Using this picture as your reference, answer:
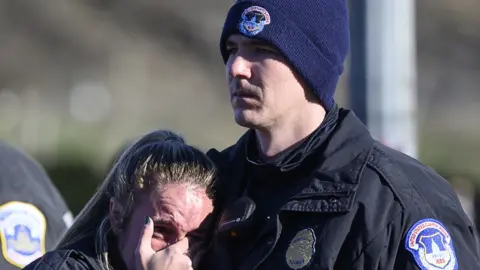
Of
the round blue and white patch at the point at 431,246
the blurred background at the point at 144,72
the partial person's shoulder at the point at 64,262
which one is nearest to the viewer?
the round blue and white patch at the point at 431,246

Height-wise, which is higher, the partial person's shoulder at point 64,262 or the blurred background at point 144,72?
the blurred background at point 144,72

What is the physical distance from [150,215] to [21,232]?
107 centimetres

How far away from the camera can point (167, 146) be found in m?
3.36

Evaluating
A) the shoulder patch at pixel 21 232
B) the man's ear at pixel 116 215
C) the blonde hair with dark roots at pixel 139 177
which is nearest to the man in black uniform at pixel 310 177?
the blonde hair with dark roots at pixel 139 177

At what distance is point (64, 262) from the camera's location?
10.5 feet

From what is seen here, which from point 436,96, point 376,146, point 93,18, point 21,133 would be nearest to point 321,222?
point 376,146

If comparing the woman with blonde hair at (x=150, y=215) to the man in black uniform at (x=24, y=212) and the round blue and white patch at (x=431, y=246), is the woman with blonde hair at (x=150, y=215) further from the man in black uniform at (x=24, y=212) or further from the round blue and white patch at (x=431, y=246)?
the man in black uniform at (x=24, y=212)

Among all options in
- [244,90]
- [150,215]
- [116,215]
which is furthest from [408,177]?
[116,215]

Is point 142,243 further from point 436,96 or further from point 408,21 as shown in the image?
point 436,96

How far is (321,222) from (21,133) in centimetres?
1273

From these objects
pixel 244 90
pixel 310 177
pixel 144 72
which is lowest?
pixel 310 177

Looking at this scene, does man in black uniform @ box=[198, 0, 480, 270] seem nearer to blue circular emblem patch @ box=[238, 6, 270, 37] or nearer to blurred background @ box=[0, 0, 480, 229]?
blue circular emblem patch @ box=[238, 6, 270, 37]

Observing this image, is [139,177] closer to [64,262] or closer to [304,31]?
[64,262]

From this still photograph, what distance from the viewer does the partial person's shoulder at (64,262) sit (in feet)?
10.4
